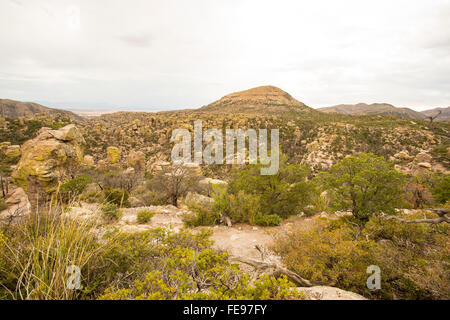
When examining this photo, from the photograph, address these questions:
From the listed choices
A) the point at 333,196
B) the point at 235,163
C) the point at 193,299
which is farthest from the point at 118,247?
the point at 235,163

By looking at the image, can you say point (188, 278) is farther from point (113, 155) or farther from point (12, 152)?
point (12, 152)

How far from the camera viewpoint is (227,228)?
657 centimetres

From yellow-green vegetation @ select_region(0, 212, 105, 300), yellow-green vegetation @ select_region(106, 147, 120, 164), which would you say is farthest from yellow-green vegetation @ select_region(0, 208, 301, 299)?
yellow-green vegetation @ select_region(106, 147, 120, 164)

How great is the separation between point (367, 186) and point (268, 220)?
3.17 metres

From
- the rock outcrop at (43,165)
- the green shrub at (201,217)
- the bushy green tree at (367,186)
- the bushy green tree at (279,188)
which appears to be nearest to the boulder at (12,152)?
the rock outcrop at (43,165)

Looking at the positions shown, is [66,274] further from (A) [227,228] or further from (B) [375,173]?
(B) [375,173]

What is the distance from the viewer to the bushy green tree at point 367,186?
187 inches

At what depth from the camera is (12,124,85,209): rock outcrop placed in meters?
7.95

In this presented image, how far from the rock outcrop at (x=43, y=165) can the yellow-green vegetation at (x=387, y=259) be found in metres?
10.3

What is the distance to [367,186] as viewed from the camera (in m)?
4.97

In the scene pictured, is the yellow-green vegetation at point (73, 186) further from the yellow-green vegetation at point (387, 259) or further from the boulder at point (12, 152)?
the boulder at point (12, 152)

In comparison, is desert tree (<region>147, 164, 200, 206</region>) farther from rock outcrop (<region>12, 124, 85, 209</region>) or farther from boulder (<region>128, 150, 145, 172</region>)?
boulder (<region>128, 150, 145, 172</region>)

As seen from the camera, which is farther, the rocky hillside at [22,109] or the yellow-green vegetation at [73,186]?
the rocky hillside at [22,109]
